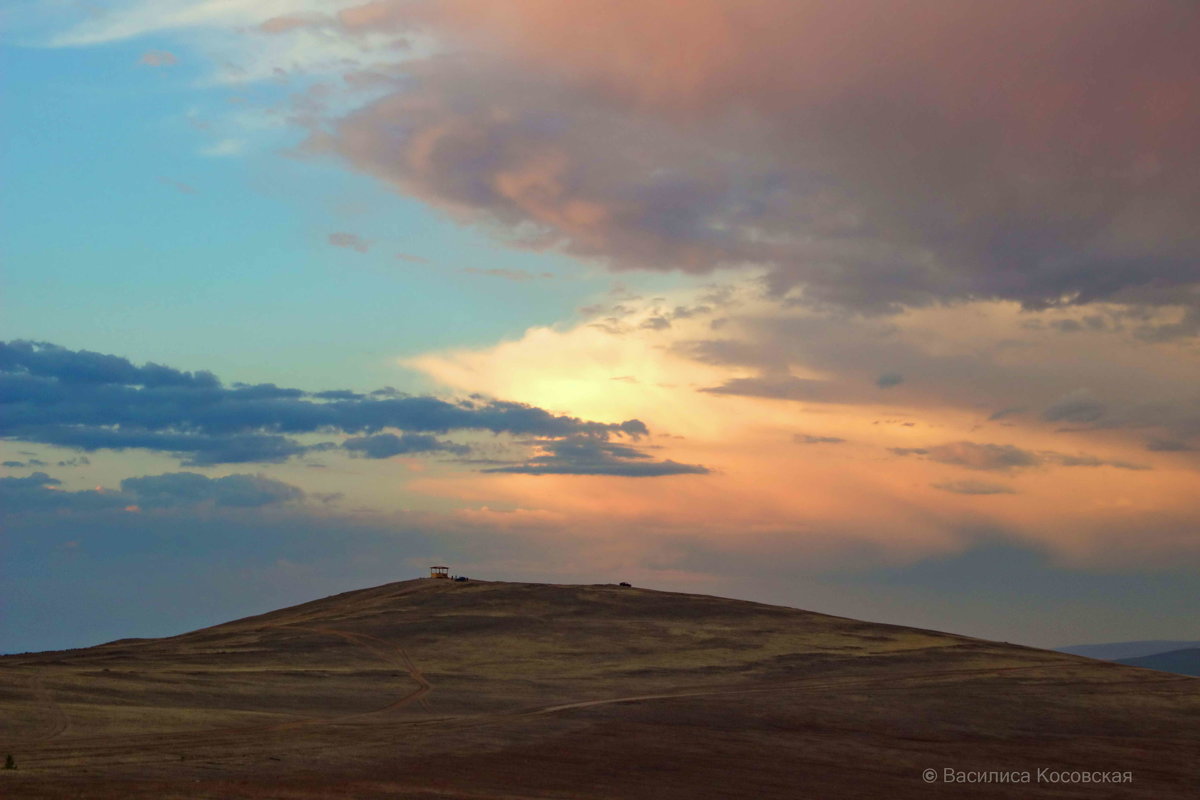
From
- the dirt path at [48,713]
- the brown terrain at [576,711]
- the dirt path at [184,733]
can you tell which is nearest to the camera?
the brown terrain at [576,711]

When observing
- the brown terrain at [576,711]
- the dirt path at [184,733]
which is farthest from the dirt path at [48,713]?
the brown terrain at [576,711]

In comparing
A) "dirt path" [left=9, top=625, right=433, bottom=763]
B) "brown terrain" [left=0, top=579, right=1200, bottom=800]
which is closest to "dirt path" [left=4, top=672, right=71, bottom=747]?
"dirt path" [left=9, top=625, right=433, bottom=763]

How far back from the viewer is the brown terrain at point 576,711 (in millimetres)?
47281

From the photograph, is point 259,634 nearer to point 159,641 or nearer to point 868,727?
point 159,641

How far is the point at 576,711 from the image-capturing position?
226 feet

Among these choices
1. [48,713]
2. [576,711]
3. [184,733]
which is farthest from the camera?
[576,711]

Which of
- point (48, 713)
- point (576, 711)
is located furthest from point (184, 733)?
point (576, 711)

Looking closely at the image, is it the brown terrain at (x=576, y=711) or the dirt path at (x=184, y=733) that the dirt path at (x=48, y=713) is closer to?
the dirt path at (x=184, y=733)

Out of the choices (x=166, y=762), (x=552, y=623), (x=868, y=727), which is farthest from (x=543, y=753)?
(x=552, y=623)

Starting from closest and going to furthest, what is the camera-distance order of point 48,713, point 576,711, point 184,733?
point 184,733, point 48,713, point 576,711

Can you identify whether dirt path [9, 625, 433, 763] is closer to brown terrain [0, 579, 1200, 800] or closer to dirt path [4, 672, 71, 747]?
dirt path [4, 672, 71, 747]

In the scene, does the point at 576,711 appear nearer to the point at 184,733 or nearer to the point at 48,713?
the point at 184,733

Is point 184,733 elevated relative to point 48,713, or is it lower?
lower

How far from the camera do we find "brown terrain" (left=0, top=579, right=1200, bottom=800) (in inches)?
1861
